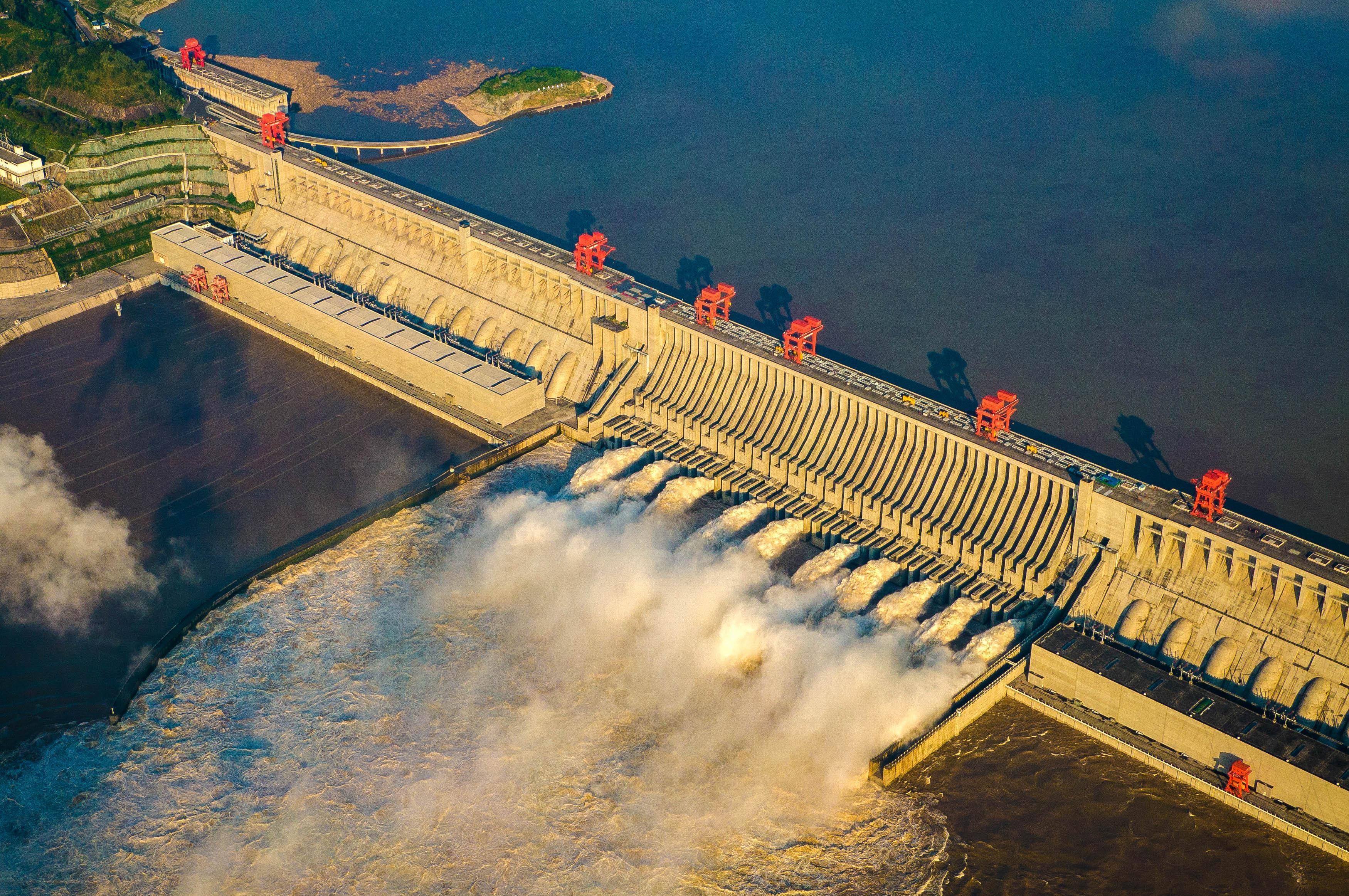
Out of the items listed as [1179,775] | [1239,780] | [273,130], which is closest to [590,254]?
[273,130]

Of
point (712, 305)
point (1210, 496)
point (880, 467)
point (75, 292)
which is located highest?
point (1210, 496)

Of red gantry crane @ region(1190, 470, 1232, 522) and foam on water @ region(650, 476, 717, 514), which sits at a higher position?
red gantry crane @ region(1190, 470, 1232, 522)

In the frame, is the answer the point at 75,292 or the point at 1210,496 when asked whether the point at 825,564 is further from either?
the point at 75,292

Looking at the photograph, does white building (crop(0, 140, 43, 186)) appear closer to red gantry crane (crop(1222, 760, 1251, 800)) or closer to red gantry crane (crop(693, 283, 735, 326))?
red gantry crane (crop(693, 283, 735, 326))

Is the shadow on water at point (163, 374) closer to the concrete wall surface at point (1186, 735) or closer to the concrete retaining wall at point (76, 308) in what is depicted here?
the concrete retaining wall at point (76, 308)

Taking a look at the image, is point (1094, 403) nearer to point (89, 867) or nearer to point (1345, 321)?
point (1345, 321)

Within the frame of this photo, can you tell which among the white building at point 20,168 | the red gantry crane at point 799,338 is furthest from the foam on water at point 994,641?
the white building at point 20,168

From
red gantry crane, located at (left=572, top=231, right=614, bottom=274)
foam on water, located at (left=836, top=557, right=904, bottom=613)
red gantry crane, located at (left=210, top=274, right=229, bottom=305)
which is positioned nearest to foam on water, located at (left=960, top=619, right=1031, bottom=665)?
foam on water, located at (left=836, top=557, right=904, bottom=613)
